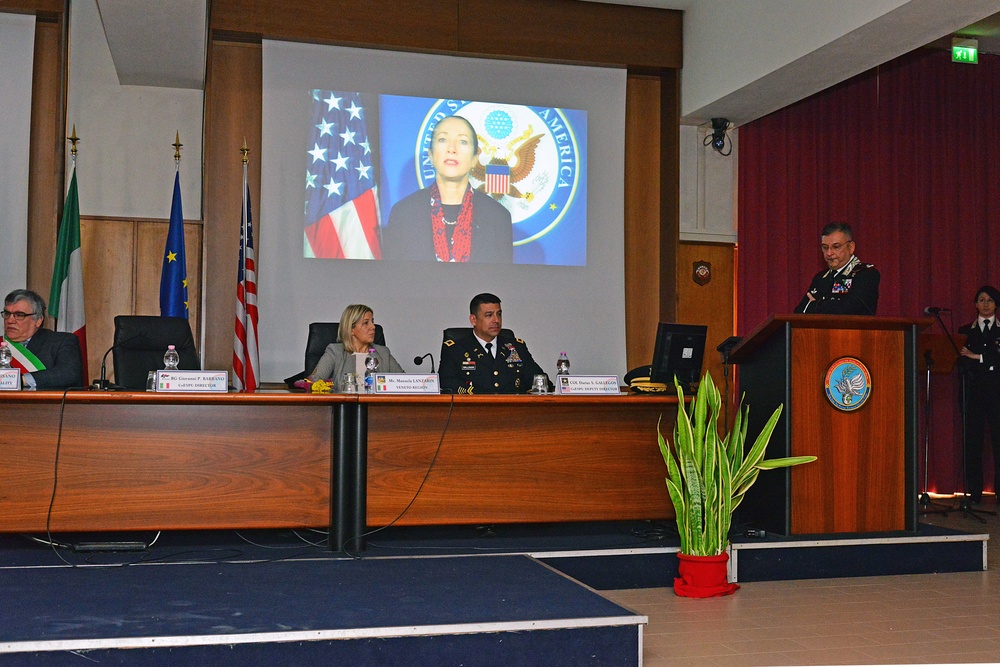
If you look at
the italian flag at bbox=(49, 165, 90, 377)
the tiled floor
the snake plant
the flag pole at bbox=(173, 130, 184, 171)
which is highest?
the flag pole at bbox=(173, 130, 184, 171)

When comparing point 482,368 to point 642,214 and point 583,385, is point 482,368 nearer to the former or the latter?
point 583,385

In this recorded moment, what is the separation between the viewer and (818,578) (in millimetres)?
3816

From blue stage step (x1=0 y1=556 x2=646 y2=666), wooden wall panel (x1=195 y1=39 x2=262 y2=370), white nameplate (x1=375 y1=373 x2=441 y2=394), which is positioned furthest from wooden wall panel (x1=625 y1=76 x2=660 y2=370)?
blue stage step (x1=0 y1=556 x2=646 y2=666)

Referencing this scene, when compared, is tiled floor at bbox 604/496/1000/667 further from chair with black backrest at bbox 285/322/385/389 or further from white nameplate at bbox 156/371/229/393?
chair with black backrest at bbox 285/322/385/389

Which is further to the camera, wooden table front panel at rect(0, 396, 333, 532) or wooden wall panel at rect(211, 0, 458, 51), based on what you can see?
wooden wall panel at rect(211, 0, 458, 51)

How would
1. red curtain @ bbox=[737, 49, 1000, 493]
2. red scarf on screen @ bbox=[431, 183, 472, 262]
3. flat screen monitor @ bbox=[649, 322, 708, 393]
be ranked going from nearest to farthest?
1. flat screen monitor @ bbox=[649, 322, 708, 393]
2. red scarf on screen @ bbox=[431, 183, 472, 262]
3. red curtain @ bbox=[737, 49, 1000, 493]

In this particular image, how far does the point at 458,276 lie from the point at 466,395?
8.44 feet

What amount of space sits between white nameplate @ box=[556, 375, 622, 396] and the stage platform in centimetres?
59

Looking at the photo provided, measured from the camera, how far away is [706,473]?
3.48 metres

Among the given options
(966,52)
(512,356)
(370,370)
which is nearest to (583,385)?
(512,356)

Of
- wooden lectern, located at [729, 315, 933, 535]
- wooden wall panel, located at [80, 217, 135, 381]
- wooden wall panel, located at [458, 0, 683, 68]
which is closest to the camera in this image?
wooden lectern, located at [729, 315, 933, 535]

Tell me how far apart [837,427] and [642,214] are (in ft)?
9.94

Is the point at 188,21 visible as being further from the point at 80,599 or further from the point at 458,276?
the point at 80,599

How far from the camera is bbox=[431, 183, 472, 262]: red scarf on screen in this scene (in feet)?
20.0
